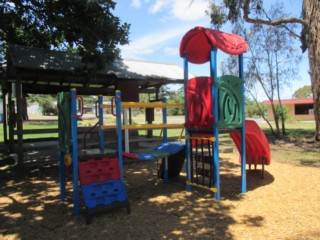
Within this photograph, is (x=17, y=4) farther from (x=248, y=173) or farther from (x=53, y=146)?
(x=248, y=173)

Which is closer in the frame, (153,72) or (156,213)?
(156,213)

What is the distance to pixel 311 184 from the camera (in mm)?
6336

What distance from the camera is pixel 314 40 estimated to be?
11.6 metres

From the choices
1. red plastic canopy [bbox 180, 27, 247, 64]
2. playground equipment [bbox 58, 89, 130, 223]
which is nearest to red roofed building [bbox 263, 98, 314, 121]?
red plastic canopy [bbox 180, 27, 247, 64]

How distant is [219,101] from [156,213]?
2.24 m

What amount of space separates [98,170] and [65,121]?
109cm

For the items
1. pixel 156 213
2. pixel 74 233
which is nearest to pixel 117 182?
pixel 156 213

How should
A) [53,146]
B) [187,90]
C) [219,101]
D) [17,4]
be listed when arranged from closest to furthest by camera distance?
[219,101], [187,90], [17,4], [53,146]

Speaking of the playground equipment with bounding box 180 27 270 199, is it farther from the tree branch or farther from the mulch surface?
the tree branch

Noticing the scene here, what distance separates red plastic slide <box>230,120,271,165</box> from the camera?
6379 millimetres

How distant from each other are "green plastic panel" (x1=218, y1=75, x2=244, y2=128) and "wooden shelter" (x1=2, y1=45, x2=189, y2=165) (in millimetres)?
4614

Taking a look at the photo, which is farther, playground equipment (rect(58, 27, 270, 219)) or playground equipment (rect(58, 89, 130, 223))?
playground equipment (rect(58, 27, 270, 219))

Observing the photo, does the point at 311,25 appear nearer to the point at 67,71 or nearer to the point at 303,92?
the point at 67,71

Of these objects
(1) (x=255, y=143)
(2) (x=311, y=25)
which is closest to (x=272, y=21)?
(2) (x=311, y=25)
